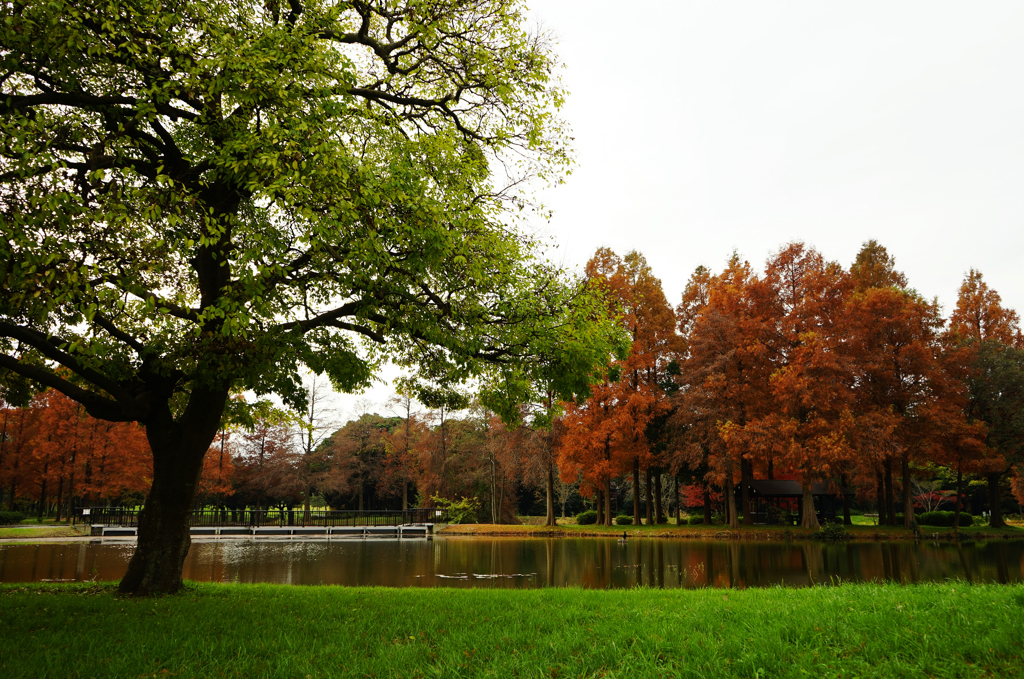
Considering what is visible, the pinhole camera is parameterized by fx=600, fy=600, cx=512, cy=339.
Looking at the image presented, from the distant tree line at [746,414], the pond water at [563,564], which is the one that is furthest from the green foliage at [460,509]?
the pond water at [563,564]

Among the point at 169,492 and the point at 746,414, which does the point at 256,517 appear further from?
the point at 169,492

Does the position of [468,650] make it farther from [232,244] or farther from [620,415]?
[620,415]

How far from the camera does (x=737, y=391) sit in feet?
96.6

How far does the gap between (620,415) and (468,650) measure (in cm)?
2571

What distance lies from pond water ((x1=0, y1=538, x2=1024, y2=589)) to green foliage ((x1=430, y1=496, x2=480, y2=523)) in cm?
1210

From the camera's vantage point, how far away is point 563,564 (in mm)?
17938

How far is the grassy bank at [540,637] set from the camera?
16.1 feet

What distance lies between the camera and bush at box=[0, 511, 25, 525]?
3381cm

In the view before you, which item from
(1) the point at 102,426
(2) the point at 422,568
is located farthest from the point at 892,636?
(1) the point at 102,426

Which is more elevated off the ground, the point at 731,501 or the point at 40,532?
the point at 731,501

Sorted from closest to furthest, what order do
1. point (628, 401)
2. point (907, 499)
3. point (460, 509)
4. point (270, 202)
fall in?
point (270, 202) < point (907, 499) < point (628, 401) < point (460, 509)

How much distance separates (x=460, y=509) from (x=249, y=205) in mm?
34641

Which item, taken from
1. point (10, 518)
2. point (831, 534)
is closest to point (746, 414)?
point (831, 534)

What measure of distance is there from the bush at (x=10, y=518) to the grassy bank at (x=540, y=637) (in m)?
34.5
